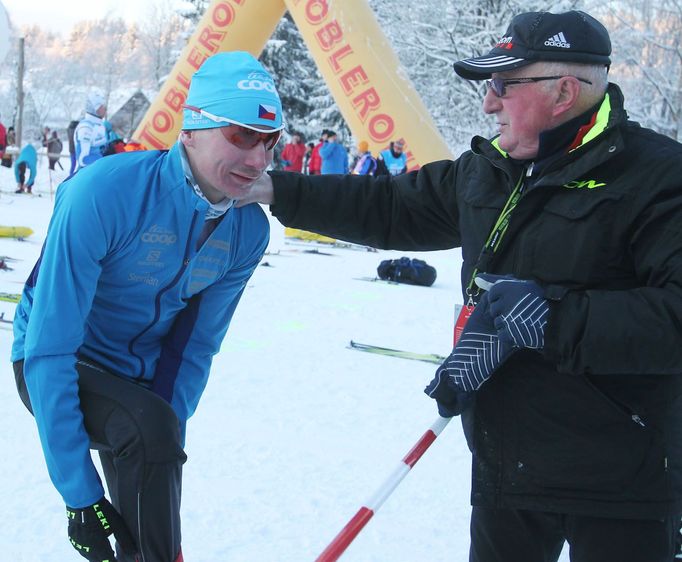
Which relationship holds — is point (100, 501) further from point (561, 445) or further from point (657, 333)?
point (657, 333)

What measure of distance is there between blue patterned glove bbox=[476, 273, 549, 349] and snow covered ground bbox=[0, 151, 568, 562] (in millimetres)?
1573

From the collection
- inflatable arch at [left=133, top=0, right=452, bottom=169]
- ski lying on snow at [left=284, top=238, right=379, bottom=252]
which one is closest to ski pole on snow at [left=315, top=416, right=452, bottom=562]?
ski lying on snow at [left=284, top=238, right=379, bottom=252]

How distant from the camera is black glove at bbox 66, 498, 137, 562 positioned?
6.48ft

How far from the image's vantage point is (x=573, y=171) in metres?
1.87

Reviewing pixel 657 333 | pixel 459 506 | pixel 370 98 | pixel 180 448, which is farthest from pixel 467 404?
pixel 370 98

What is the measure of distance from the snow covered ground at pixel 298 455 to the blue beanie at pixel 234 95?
A: 5.51ft

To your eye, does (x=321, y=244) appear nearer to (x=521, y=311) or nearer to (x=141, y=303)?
(x=141, y=303)

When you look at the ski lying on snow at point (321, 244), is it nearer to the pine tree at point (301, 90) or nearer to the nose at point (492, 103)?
the nose at point (492, 103)

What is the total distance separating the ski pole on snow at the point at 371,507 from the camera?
6.97ft

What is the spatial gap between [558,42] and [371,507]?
4.22 ft

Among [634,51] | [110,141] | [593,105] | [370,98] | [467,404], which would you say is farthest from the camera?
[634,51]

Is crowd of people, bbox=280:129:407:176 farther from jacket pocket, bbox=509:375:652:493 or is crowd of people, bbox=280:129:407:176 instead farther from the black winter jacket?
jacket pocket, bbox=509:375:652:493

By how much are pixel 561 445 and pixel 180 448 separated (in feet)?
3.07

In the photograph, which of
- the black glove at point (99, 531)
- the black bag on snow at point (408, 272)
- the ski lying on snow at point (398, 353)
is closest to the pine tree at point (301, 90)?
the black bag on snow at point (408, 272)
